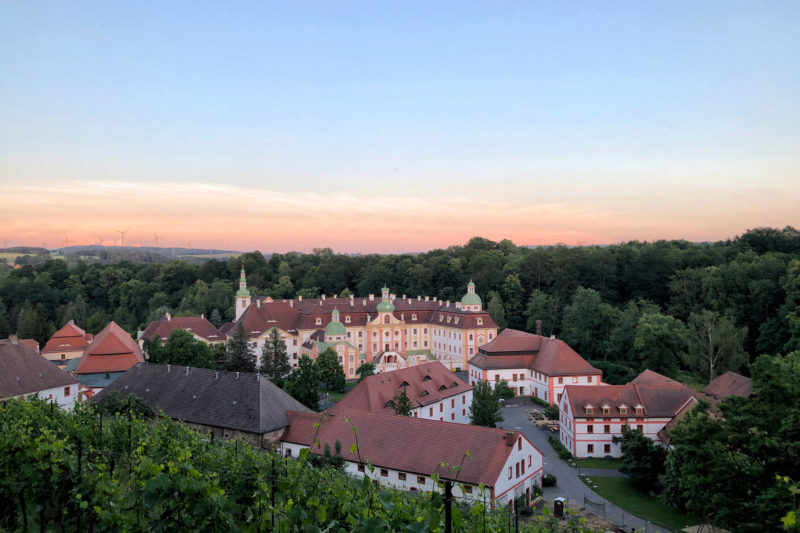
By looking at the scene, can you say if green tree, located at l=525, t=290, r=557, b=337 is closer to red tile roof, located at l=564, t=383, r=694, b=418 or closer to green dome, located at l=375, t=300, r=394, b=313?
green dome, located at l=375, t=300, r=394, b=313

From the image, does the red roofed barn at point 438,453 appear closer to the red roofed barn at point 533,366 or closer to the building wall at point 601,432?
the building wall at point 601,432

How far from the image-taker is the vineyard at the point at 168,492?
6.55 metres

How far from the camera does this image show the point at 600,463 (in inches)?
1222

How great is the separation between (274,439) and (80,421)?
1347 cm

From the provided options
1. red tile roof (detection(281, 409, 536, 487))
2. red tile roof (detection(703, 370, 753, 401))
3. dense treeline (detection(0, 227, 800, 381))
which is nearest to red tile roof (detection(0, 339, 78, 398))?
red tile roof (detection(281, 409, 536, 487))

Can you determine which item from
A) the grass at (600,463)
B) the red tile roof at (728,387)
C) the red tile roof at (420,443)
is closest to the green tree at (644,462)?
the grass at (600,463)

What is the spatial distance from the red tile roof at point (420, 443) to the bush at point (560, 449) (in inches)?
440

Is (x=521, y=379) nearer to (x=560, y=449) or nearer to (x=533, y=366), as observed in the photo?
(x=533, y=366)

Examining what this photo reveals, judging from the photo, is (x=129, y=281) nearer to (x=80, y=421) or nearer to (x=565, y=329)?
(x=565, y=329)

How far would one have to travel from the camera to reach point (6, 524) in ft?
30.9

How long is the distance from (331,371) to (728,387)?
29131 mm

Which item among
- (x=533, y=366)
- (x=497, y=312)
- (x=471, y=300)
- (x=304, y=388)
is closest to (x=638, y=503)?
(x=304, y=388)

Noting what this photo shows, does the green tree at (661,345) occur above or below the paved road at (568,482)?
above

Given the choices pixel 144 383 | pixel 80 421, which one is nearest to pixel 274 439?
pixel 144 383
